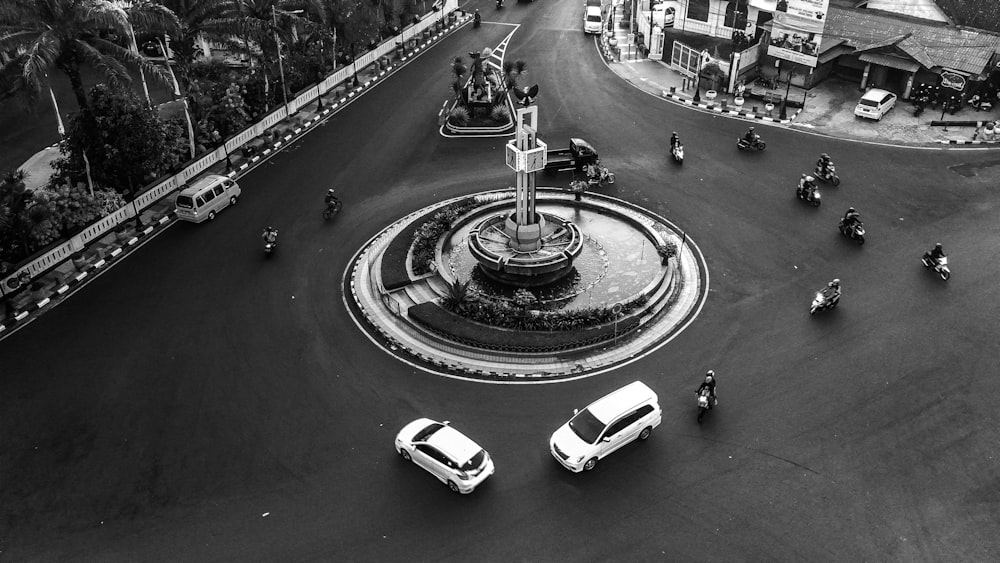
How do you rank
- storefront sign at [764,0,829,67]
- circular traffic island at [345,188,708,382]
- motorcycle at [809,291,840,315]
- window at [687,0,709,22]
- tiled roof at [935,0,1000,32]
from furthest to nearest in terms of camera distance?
1. window at [687,0,709,22]
2. tiled roof at [935,0,1000,32]
3. storefront sign at [764,0,829,67]
4. motorcycle at [809,291,840,315]
5. circular traffic island at [345,188,708,382]

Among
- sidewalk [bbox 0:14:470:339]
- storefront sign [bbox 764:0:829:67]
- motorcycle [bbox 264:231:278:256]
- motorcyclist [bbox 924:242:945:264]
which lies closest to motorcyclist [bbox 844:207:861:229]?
motorcyclist [bbox 924:242:945:264]

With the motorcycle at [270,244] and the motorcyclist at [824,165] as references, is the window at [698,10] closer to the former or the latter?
the motorcyclist at [824,165]

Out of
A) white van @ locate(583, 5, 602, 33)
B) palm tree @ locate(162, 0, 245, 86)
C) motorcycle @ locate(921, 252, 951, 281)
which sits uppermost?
palm tree @ locate(162, 0, 245, 86)

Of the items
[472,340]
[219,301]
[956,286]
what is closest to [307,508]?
[472,340]

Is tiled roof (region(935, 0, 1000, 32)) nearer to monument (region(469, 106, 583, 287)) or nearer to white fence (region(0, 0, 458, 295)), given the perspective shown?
monument (region(469, 106, 583, 287))

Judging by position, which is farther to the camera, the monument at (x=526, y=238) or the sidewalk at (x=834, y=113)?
the sidewalk at (x=834, y=113)

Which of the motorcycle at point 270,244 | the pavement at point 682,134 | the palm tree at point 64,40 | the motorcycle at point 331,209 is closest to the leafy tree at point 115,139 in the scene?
the palm tree at point 64,40

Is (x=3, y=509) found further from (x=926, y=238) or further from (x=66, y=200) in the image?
(x=926, y=238)

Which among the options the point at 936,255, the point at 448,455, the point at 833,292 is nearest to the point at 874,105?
the point at 936,255
